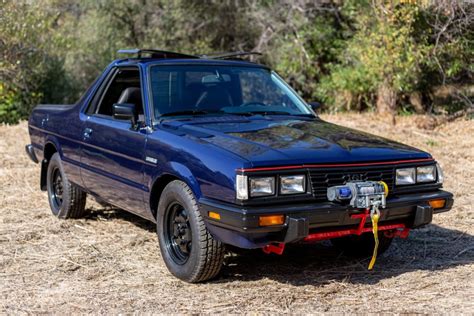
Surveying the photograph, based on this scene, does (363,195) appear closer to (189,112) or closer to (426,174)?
(426,174)

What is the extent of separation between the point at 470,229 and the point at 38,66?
12457mm

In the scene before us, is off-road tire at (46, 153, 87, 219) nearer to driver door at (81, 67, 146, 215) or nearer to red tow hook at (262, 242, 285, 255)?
driver door at (81, 67, 146, 215)

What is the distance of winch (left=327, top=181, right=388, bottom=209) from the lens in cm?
457

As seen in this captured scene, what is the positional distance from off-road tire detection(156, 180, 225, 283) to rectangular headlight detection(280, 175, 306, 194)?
0.63 meters

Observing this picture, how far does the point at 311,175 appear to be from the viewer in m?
4.57

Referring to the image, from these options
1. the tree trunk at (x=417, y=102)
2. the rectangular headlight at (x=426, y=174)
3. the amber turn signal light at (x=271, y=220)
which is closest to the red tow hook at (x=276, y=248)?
the amber turn signal light at (x=271, y=220)

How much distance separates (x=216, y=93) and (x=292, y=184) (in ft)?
5.44

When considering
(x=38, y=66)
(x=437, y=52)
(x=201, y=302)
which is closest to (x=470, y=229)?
(x=201, y=302)

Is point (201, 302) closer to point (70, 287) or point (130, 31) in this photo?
point (70, 287)

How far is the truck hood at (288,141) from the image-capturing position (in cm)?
463

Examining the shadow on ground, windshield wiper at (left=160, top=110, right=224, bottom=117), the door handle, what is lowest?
the shadow on ground

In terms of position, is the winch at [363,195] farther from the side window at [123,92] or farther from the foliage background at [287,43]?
the foliage background at [287,43]

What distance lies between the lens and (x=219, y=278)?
518cm

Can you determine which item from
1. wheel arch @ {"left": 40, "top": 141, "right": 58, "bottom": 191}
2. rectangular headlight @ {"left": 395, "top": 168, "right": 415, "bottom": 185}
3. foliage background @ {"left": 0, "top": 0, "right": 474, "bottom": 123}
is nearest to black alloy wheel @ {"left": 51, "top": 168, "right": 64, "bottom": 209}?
wheel arch @ {"left": 40, "top": 141, "right": 58, "bottom": 191}
